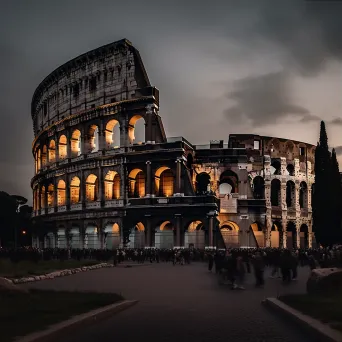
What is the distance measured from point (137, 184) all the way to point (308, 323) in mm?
42238

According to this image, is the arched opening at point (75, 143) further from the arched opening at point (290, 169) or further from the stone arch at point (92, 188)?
the arched opening at point (290, 169)

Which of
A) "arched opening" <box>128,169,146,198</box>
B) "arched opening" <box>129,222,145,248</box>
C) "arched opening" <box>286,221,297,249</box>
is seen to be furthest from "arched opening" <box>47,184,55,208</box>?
"arched opening" <box>286,221,297,249</box>

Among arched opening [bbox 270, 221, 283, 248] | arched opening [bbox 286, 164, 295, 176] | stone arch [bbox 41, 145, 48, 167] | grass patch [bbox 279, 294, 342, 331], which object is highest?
stone arch [bbox 41, 145, 48, 167]

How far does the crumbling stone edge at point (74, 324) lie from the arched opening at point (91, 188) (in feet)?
131

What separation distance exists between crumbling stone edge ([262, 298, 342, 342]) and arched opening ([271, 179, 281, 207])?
4575 centimetres

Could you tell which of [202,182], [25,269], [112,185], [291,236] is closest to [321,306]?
[25,269]

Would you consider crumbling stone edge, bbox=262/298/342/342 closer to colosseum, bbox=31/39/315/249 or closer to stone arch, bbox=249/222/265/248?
colosseum, bbox=31/39/315/249

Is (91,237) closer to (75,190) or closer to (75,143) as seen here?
(75,190)

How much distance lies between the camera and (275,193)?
58.8m

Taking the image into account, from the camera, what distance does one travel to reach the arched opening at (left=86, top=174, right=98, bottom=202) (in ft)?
172

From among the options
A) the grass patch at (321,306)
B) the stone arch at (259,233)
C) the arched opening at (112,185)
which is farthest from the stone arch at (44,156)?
the grass patch at (321,306)

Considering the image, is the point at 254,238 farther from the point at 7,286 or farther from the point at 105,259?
the point at 7,286

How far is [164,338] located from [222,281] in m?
11.5

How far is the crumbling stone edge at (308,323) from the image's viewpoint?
8300 mm
